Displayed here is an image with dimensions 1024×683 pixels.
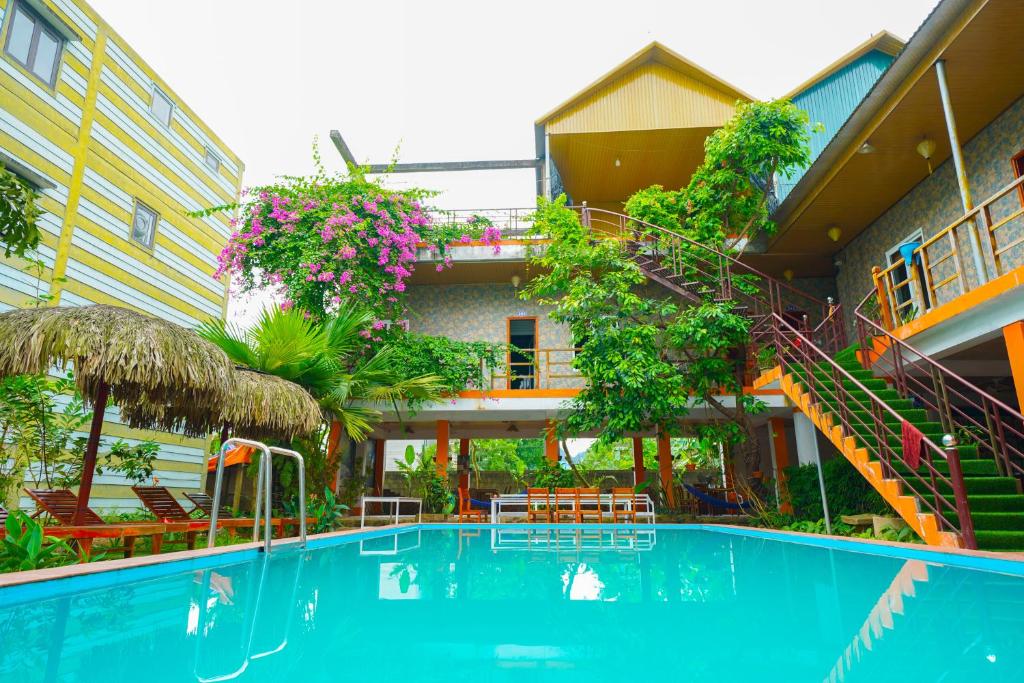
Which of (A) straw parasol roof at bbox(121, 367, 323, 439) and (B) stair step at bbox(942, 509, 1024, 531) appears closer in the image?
(B) stair step at bbox(942, 509, 1024, 531)

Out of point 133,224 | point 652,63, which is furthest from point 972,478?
point 133,224

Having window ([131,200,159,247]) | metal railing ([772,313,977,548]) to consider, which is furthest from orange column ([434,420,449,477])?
window ([131,200,159,247])

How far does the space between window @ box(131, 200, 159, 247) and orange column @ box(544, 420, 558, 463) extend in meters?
8.48

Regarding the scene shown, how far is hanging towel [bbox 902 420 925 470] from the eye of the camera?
5156 mm

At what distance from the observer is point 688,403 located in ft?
36.8

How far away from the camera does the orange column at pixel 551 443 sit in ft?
37.6

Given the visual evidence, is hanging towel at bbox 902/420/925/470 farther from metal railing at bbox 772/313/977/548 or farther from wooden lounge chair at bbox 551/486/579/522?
wooden lounge chair at bbox 551/486/579/522

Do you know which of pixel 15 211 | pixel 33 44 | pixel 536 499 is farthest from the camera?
pixel 536 499

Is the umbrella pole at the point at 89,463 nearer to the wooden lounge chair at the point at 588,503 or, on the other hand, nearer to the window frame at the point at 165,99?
the wooden lounge chair at the point at 588,503

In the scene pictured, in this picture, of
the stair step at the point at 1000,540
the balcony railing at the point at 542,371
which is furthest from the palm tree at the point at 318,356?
the stair step at the point at 1000,540

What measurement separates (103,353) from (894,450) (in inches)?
303

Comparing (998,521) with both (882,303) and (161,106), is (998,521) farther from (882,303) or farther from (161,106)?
(161,106)

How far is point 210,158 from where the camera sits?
44.6 feet

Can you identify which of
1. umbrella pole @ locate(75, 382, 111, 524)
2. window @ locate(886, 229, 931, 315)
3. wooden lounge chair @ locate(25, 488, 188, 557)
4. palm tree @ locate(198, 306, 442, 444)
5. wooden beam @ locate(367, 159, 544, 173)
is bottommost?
wooden lounge chair @ locate(25, 488, 188, 557)
